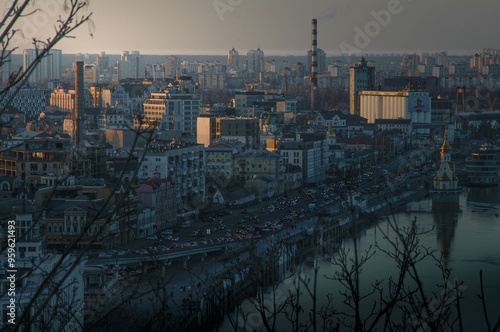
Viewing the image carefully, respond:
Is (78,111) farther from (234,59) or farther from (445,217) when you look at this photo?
(234,59)

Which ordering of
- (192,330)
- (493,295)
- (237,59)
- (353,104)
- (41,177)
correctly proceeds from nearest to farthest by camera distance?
(192,330), (493,295), (41,177), (353,104), (237,59)

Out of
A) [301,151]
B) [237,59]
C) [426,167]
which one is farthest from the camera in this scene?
[237,59]

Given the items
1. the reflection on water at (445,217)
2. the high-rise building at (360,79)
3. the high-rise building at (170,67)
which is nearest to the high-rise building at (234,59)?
the high-rise building at (170,67)

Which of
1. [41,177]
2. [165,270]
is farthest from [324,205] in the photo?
[165,270]

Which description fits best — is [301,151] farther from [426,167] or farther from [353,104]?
[353,104]

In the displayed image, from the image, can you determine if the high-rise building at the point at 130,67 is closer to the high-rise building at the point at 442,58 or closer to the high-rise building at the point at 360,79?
the high-rise building at the point at 442,58

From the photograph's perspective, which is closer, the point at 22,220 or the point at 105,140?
the point at 22,220

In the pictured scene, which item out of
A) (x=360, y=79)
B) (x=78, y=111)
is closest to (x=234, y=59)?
(x=360, y=79)
